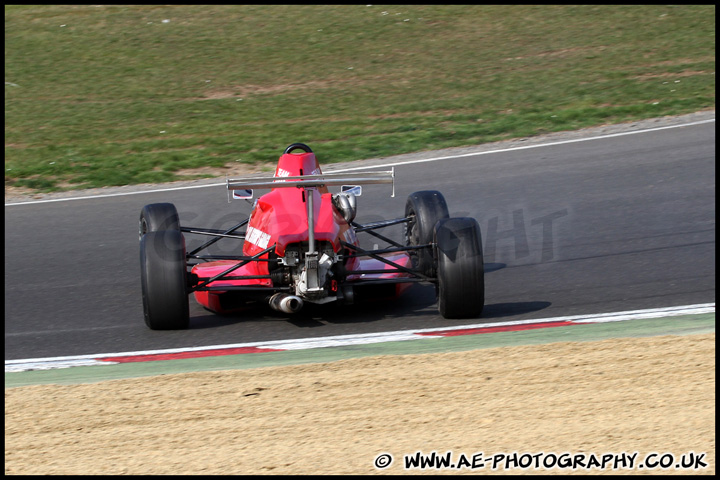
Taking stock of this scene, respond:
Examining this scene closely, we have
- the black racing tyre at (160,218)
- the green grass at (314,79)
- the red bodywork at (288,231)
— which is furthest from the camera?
the green grass at (314,79)

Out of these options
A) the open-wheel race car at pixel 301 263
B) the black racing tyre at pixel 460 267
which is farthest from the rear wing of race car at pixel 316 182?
the black racing tyre at pixel 460 267

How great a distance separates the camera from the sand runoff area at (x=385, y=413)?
14.5ft

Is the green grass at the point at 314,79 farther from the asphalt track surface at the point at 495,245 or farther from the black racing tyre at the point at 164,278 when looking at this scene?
the black racing tyre at the point at 164,278

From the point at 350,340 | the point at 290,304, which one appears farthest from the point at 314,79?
the point at 350,340

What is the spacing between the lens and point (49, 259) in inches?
349

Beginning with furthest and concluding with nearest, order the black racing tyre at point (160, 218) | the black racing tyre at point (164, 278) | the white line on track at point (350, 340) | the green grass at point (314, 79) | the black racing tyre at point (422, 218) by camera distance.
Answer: the green grass at point (314, 79)
the black racing tyre at point (160, 218)
the black racing tyre at point (422, 218)
the black racing tyre at point (164, 278)
the white line on track at point (350, 340)

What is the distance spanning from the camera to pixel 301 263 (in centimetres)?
670

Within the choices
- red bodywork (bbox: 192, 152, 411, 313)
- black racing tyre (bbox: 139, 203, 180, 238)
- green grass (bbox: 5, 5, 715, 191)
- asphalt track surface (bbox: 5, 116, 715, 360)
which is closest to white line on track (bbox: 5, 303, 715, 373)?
asphalt track surface (bbox: 5, 116, 715, 360)

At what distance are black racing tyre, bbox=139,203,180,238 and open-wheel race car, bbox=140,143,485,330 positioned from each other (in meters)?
0.33

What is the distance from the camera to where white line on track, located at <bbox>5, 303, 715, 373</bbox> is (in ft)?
20.4

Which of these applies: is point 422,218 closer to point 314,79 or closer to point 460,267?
point 460,267

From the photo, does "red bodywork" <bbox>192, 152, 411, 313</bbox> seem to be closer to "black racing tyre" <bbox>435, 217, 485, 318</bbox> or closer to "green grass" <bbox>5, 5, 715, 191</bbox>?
"black racing tyre" <bbox>435, 217, 485, 318</bbox>

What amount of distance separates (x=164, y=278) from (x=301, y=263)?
94 centimetres

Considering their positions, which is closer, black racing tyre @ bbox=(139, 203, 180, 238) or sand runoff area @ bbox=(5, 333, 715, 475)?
sand runoff area @ bbox=(5, 333, 715, 475)
